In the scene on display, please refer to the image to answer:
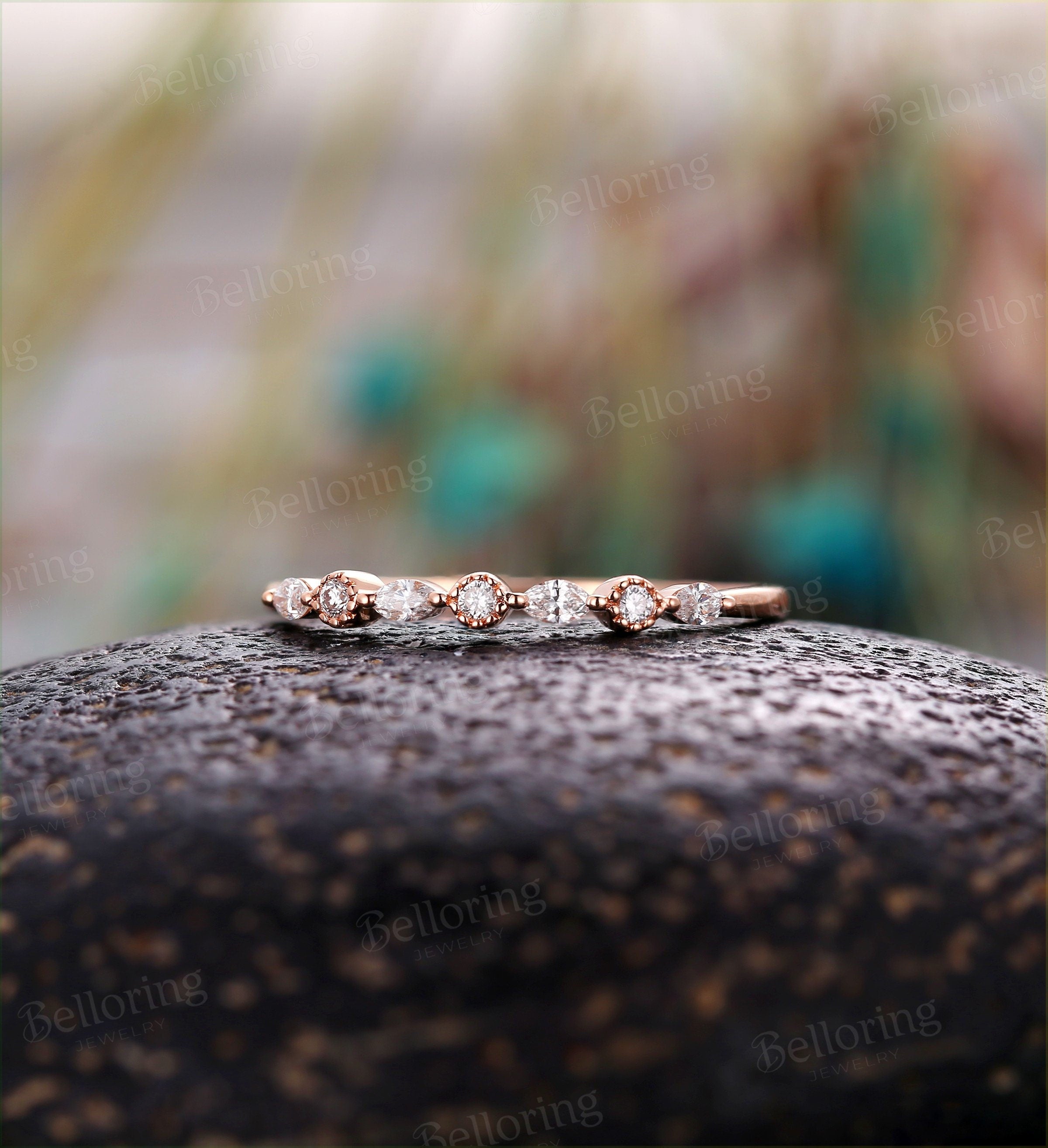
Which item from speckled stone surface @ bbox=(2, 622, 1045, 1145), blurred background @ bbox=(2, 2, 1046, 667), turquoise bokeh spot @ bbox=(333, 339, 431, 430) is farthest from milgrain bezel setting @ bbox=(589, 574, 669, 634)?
turquoise bokeh spot @ bbox=(333, 339, 431, 430)

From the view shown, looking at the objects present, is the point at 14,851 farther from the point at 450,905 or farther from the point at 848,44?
the point at 848,44

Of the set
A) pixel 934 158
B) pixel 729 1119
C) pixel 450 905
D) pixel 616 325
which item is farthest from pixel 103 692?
pixel 934 158

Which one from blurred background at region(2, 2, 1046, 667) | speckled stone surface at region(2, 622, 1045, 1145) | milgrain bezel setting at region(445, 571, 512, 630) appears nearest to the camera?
speckled stone surface at region(2, 622, 1045, 1145)

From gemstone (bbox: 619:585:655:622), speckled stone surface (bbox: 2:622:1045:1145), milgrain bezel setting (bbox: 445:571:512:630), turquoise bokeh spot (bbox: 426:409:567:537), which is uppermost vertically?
turquoise bokeh spot (bbox: 426:409:567:537)

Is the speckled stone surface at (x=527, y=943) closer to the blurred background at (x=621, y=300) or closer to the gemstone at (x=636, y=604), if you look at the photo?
the gemstone at (x=636, y=604)

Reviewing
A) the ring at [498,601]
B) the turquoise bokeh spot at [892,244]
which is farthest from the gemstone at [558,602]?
the turquoise bokeh spot at [892,244]

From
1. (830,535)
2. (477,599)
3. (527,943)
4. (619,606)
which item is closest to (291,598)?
(477,599)

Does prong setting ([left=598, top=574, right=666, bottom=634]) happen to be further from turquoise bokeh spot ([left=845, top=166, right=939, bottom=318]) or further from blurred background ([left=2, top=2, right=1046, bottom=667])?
turquoise bokeh spot ([left=845, top=166, right=939, bottom=318])
